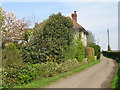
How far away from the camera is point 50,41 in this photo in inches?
786

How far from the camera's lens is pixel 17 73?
1299 centimetres

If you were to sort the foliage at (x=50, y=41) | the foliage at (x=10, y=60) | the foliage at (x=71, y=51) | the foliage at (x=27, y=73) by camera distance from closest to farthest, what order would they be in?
the foliage at (x=27, y=73) → the foliage at (x=10, y=60) → the foliage at (x=50, y=41) → the foliage at (x=71, y=51)

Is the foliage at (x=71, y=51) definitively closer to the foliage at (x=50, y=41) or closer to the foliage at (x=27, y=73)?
the foliage at (x=50, y=41)

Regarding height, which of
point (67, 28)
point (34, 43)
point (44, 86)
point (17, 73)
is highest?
point (67, 28)

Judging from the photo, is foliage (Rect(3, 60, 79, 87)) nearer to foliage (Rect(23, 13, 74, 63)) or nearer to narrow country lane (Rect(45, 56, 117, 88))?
narrow country lane (Rect(45, 56, 117, 88))

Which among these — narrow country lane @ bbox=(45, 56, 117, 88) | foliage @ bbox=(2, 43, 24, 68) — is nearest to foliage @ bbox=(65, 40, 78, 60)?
narrow country lane @ bbox=(45, 56, 117, 88)

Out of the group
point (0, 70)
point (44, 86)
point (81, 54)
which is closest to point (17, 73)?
point (0, 70)

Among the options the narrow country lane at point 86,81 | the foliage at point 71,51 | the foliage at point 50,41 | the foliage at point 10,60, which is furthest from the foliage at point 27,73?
the foliage at point 71,51

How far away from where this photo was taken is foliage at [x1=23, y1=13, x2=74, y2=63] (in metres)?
19.2

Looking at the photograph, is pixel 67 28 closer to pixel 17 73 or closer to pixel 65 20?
pixel 65 20

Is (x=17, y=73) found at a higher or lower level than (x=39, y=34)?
lower

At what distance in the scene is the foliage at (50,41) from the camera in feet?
63.0

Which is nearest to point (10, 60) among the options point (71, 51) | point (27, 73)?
point (27, 73)

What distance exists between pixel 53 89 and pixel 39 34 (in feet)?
29.9
